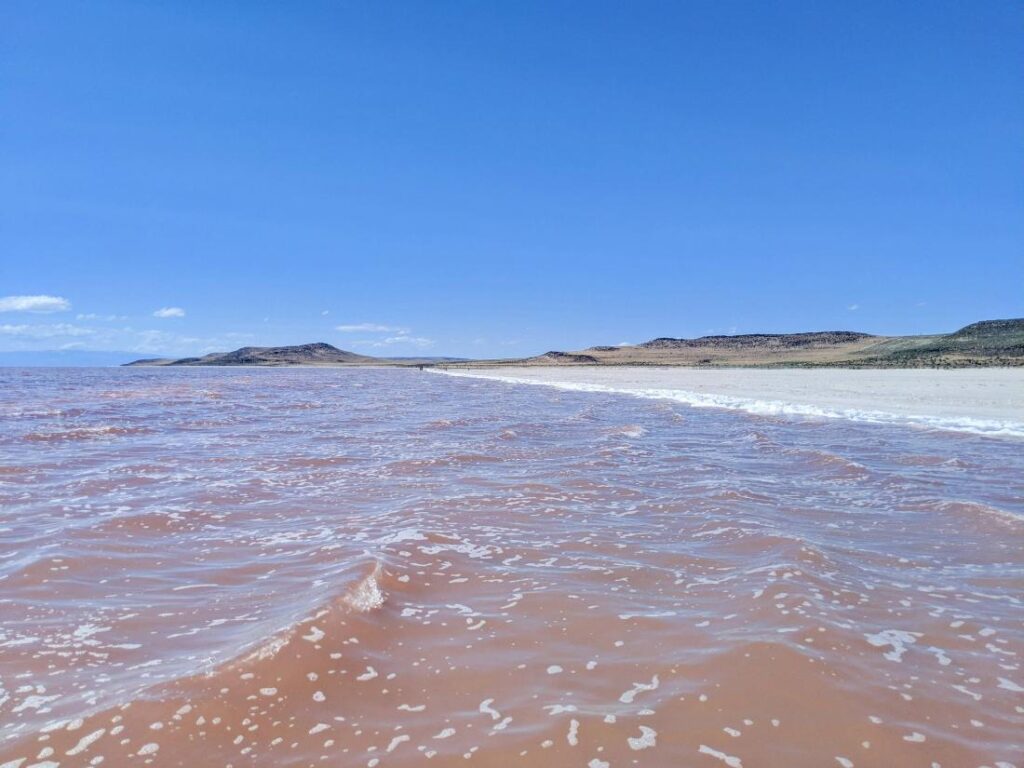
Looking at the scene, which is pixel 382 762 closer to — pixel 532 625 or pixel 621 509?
pixel 532 625

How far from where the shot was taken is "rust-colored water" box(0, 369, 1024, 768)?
9.41 feet

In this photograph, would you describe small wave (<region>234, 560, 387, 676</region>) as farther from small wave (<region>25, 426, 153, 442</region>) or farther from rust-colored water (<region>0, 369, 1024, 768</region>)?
small wave (<region>25, 426, 153, 442</region>)

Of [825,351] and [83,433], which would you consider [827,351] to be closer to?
[825,351]

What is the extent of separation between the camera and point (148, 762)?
8.84ft

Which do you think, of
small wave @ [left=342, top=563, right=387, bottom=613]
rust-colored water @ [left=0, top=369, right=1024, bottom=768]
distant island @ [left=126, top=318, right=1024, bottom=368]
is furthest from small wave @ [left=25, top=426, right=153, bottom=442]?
distant island @ [left=126, top=318, right=1024, bottom=368]

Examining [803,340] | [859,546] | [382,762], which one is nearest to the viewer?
[382,762]

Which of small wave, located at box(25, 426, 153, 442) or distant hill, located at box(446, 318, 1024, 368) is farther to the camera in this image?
distant hill, located at box(446, 318, 1024, 368)

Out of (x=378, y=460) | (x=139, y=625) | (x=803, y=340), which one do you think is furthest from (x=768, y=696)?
(x=803, y=340)

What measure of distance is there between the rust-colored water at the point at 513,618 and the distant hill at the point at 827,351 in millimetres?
53928

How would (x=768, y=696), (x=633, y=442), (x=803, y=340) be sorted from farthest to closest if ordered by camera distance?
(x=803, y=340) → (x=633, y=442) → (x=768, y=696)

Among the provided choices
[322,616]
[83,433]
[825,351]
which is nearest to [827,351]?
[825,351]

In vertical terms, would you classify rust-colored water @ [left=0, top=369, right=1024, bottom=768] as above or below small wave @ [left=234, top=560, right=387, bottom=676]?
below

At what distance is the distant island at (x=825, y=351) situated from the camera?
62.4m

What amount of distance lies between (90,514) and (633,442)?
9483 mm
